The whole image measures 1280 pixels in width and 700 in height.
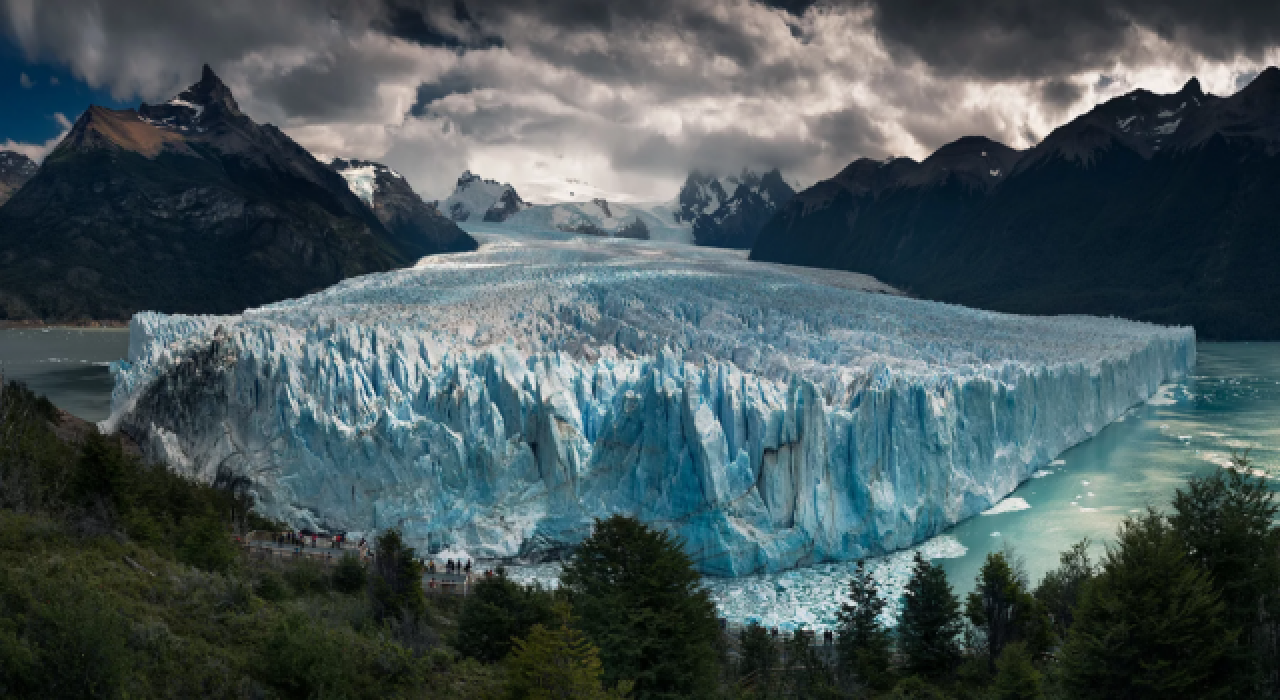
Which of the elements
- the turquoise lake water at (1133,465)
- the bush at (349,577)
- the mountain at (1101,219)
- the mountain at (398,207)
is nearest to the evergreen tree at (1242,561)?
the turquoise lake water at (1133,465)

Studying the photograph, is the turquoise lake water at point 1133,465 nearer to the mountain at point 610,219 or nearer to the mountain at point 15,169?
the mountain at point 610,219

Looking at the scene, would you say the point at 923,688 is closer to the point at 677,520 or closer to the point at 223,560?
the point at 677,520

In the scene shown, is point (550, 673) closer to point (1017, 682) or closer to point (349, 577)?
point (1017, 682)

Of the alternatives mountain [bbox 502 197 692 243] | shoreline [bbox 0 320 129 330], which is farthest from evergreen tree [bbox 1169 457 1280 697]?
mountain [bbox 502 197 692 243]

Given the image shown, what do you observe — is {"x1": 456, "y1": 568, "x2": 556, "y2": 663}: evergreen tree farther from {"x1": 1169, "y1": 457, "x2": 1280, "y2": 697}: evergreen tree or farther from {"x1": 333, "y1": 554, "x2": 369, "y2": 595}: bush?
{"x1": 1169, "y1": 457, "x2": 1280, "y2": 697}: evergreen tree

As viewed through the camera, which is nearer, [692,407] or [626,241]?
[692,407]

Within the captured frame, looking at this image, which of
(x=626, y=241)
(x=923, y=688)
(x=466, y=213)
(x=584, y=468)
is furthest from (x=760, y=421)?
(x=466, y=213)

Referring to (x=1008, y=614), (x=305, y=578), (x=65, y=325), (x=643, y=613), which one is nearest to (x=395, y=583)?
(x=305, y=578)
